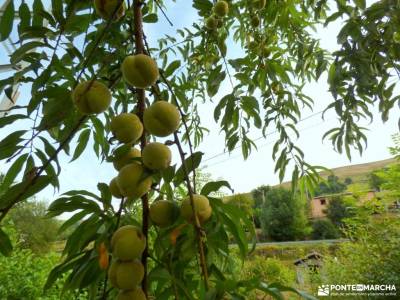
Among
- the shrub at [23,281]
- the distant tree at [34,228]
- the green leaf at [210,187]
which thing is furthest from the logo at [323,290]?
the distant tree at [34,228]

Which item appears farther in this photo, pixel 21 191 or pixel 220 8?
pixel 220 8

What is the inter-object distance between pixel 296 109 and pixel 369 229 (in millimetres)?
2502

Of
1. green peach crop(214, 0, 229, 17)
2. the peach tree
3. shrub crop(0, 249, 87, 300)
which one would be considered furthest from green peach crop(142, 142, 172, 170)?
shrub crop(0, 249, 87, 300)

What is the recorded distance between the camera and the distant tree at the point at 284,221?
1648 cm

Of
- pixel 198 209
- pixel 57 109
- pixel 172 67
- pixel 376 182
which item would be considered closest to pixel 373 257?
pixel 376 182

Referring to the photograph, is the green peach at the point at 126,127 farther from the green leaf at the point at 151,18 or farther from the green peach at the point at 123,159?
the green leaf at the point at 151,18

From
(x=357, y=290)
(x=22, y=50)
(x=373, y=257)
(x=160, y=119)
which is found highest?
(x=22, y=50)

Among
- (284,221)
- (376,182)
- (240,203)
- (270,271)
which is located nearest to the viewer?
(240,203)

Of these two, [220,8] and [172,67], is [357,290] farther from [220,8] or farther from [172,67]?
[172,67]

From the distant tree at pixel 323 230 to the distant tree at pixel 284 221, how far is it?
0.61 meters

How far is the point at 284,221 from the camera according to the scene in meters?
16.8

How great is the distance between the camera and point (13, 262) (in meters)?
2.25

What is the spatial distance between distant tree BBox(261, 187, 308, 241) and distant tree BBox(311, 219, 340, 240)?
612mm

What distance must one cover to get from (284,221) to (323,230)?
2.04 m
